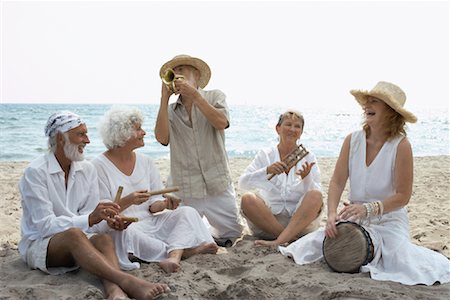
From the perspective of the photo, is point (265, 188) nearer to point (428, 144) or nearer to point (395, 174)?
point (395, 174)

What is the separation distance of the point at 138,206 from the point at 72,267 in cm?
77

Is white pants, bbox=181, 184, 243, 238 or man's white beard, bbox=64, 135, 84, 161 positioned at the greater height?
man's white beard, bbox=64, 135, 84, 161

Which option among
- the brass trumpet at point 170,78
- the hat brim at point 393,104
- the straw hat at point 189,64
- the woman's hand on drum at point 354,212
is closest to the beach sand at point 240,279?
the woman's hand on drum at point 354,212

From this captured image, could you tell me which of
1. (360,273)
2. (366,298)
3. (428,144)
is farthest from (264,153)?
(428,144)

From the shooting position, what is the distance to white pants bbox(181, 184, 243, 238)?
191 inches

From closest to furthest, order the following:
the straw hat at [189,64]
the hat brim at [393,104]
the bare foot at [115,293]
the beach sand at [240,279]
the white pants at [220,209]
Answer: the bare foot at [115,293], the beach sand at [240,279], the hat brim at [393,104], the straw hat at [189,64], the white pants at [220,209]

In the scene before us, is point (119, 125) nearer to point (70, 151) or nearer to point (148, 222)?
point (70, 151)

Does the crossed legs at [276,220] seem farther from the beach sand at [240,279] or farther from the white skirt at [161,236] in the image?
the white skirt at [161,236]

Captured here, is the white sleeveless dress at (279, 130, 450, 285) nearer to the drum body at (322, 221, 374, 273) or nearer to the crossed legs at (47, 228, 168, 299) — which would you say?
the drum body at (322, 221, 374, 273)

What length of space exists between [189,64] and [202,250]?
1745 mm

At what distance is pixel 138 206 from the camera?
14.1 feet

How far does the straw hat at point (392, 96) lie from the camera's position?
3809 mm

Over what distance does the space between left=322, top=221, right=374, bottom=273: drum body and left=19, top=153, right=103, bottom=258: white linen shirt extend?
1763 mm

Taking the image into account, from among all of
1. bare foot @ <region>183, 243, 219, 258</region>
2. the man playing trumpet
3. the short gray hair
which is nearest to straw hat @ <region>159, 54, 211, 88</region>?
the man playing trumpet
